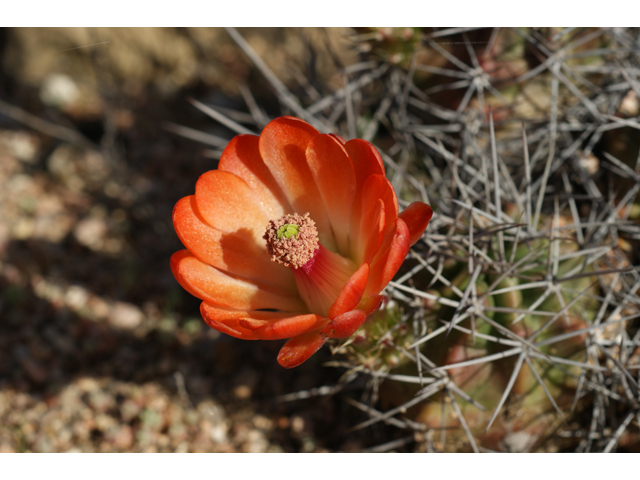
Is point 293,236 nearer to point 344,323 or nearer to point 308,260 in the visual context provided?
point 308,260

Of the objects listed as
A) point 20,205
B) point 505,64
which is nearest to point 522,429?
point 505,64

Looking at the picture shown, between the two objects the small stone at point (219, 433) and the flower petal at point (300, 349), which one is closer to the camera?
the flower petal at point (300, 349)

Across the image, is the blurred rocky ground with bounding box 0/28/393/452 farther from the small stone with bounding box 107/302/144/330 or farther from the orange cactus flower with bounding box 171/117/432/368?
the orange cactus flower with bounding box 171/117/432/368

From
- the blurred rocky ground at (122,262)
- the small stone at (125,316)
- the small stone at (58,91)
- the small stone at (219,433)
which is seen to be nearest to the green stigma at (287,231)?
the blurred rocky ground at (122,262)

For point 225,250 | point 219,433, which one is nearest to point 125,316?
point 219,433

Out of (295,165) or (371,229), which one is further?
(295,165)

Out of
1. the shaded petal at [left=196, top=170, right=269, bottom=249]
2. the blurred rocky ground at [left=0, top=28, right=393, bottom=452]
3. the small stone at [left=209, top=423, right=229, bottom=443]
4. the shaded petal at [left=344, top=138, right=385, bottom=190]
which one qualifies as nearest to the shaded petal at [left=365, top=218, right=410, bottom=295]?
the shaded petal at [left=344, top=138, right=385, bottom=190]

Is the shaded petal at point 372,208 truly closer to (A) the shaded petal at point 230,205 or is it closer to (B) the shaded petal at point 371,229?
(B) the shaded petal at point 371,229
